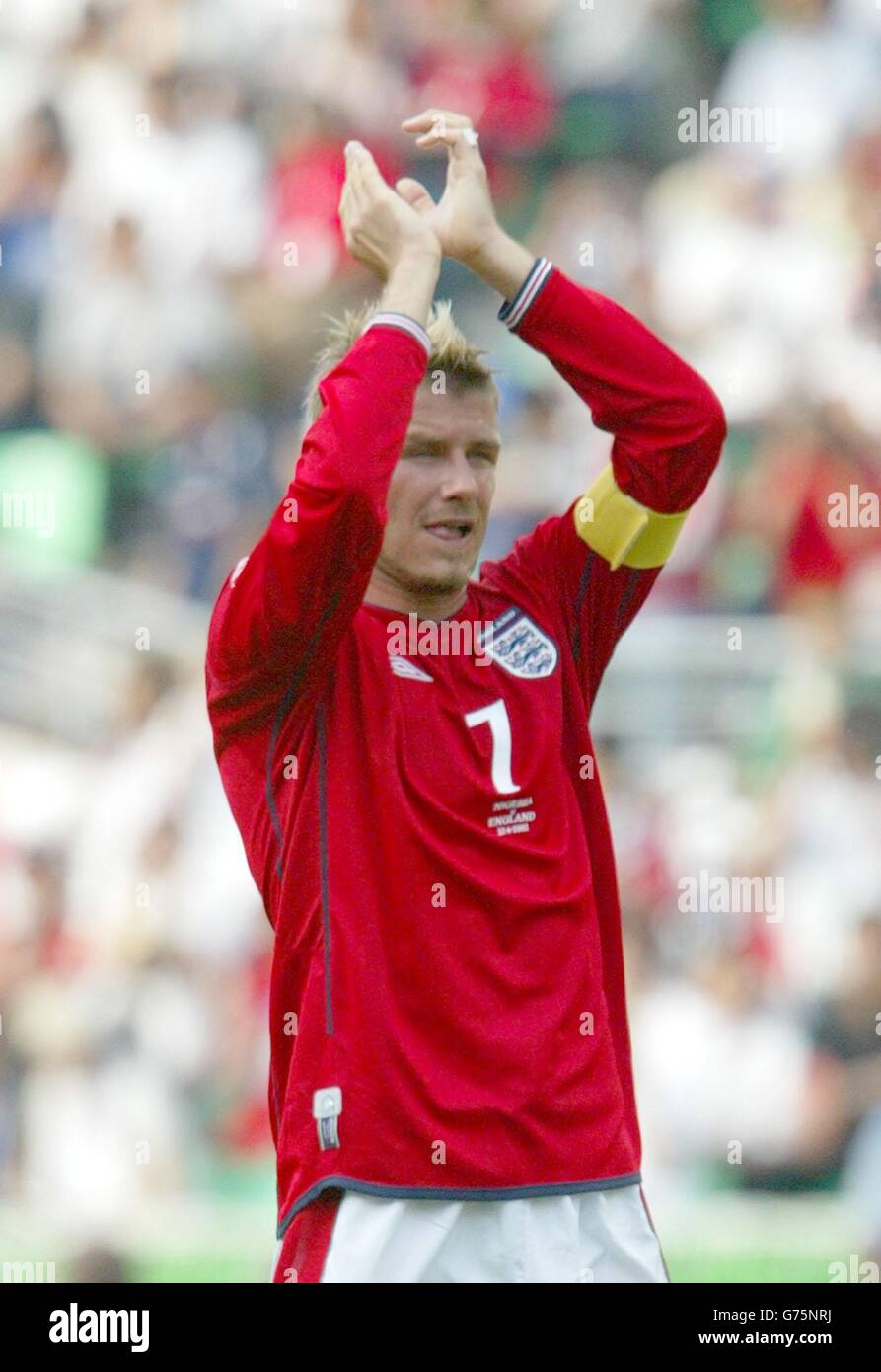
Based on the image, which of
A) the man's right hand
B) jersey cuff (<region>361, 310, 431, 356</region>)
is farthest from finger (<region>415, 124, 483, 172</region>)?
jersey cuff (<region>361, 310, 431, 356</region>)

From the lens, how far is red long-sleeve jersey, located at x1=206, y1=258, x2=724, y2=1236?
2283mm

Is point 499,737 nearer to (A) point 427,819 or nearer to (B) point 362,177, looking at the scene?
(A) point 427,819

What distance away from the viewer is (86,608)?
243 inches

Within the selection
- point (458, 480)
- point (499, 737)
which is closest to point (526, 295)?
point (458, 480)

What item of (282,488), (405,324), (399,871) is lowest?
(399,871)

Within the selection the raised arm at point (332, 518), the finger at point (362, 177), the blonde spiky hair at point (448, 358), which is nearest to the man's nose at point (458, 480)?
the blonde spiky hair at point (448, 358)

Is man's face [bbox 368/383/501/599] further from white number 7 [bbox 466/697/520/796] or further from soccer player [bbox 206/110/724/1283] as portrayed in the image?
white number 7 [bbox 466/697/520/796]

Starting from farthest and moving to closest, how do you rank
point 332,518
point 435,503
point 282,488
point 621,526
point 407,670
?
point 282,488 → point 621,526 → point 435,503 → point 407,670 → point 332,518

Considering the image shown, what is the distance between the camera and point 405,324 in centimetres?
237

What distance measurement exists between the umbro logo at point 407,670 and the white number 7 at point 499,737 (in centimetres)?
8

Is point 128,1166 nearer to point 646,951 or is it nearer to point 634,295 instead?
point 646,951

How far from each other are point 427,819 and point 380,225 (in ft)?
2.44
